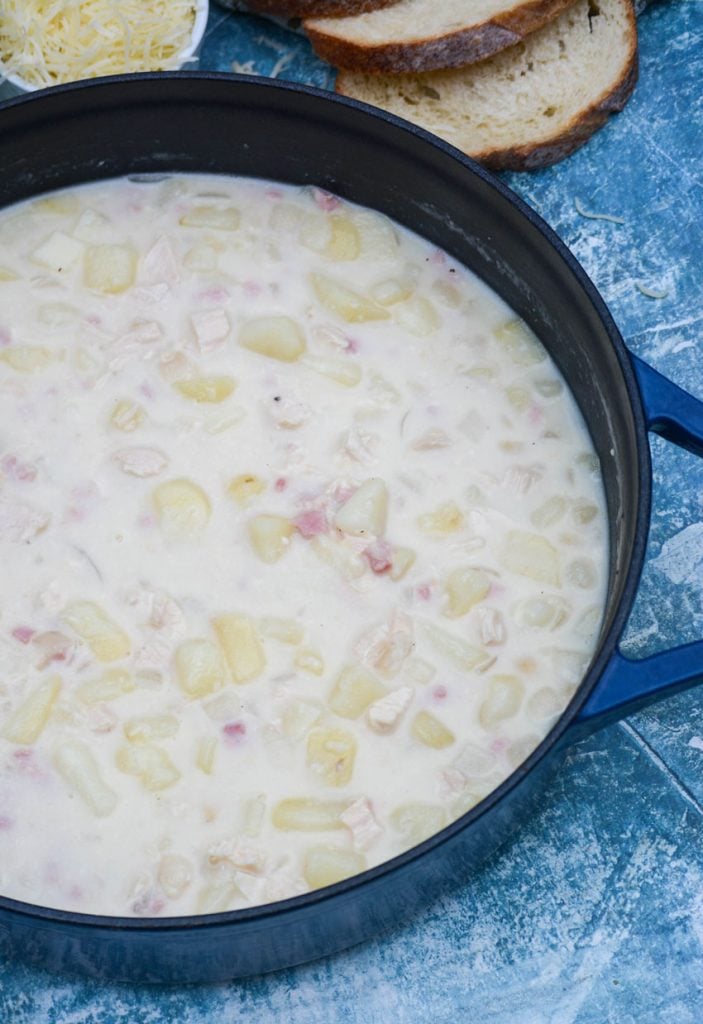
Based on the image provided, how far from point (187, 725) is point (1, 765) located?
0.31 meters

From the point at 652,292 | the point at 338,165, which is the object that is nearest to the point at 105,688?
the point at 338,165

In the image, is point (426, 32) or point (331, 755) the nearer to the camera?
point (331, 755)

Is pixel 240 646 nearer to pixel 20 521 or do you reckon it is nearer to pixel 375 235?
pixel 20 521

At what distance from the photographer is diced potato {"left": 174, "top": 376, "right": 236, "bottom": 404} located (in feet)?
9.04

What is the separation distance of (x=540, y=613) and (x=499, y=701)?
18 cm

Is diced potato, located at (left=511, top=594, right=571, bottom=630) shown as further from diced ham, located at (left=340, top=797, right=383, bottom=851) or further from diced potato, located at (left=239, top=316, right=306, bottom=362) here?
diced potato, located at (left=239, top=316, right=306, bottom=362)

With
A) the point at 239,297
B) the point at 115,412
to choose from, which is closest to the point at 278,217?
the point at 239,297

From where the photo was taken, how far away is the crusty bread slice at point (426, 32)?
3.12 metres

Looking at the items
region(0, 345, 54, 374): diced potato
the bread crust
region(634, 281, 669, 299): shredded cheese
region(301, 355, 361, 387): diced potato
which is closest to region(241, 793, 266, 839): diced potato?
region(301, 355, 361, 387): diced potato

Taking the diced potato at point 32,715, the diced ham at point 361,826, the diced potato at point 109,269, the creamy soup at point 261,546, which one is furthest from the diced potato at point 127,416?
the diced ham at point 361,826

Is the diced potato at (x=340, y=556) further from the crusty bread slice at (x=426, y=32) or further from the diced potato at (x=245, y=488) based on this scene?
the crusty bread slice at (x=426, y=32)

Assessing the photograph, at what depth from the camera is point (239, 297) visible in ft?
9.45

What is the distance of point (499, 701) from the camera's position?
8.30ft

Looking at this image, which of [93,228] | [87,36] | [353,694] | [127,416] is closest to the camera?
[353,694]
